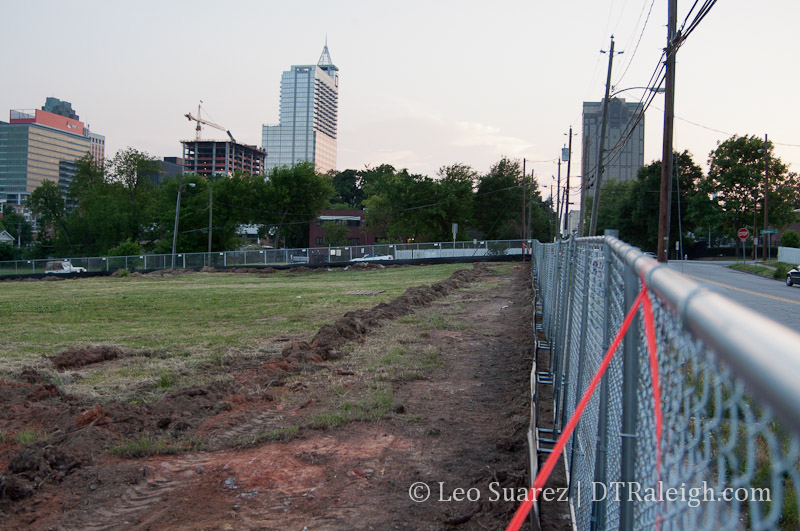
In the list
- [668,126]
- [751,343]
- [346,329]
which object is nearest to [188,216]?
[668,126]

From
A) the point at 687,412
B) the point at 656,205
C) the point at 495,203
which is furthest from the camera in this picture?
the point at 495,203

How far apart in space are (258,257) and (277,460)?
5398 cm

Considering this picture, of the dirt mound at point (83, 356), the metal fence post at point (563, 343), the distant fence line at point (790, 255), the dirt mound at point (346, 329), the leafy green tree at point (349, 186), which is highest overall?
the leafy green tree at point (349, 186)

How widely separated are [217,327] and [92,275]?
43860 mm

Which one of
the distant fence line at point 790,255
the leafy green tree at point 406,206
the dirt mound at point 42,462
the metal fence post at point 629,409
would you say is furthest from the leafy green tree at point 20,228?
the metal fence post at point 629,409

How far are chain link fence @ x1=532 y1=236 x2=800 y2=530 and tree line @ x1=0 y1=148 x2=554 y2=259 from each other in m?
79.0

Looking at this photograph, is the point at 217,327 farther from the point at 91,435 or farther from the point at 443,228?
the point at 443,228

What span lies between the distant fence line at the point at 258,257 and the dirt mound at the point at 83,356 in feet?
147

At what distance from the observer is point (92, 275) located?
53.6 meters

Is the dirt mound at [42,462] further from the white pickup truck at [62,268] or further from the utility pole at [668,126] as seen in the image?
the white pickup truck at [62,268]

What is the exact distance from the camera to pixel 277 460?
19.2ft

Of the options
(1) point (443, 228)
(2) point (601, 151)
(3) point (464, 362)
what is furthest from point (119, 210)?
(3) point (464, 362)

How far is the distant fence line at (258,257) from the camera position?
57.2 meters

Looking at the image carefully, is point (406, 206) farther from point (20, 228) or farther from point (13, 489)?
point (20, 228)
